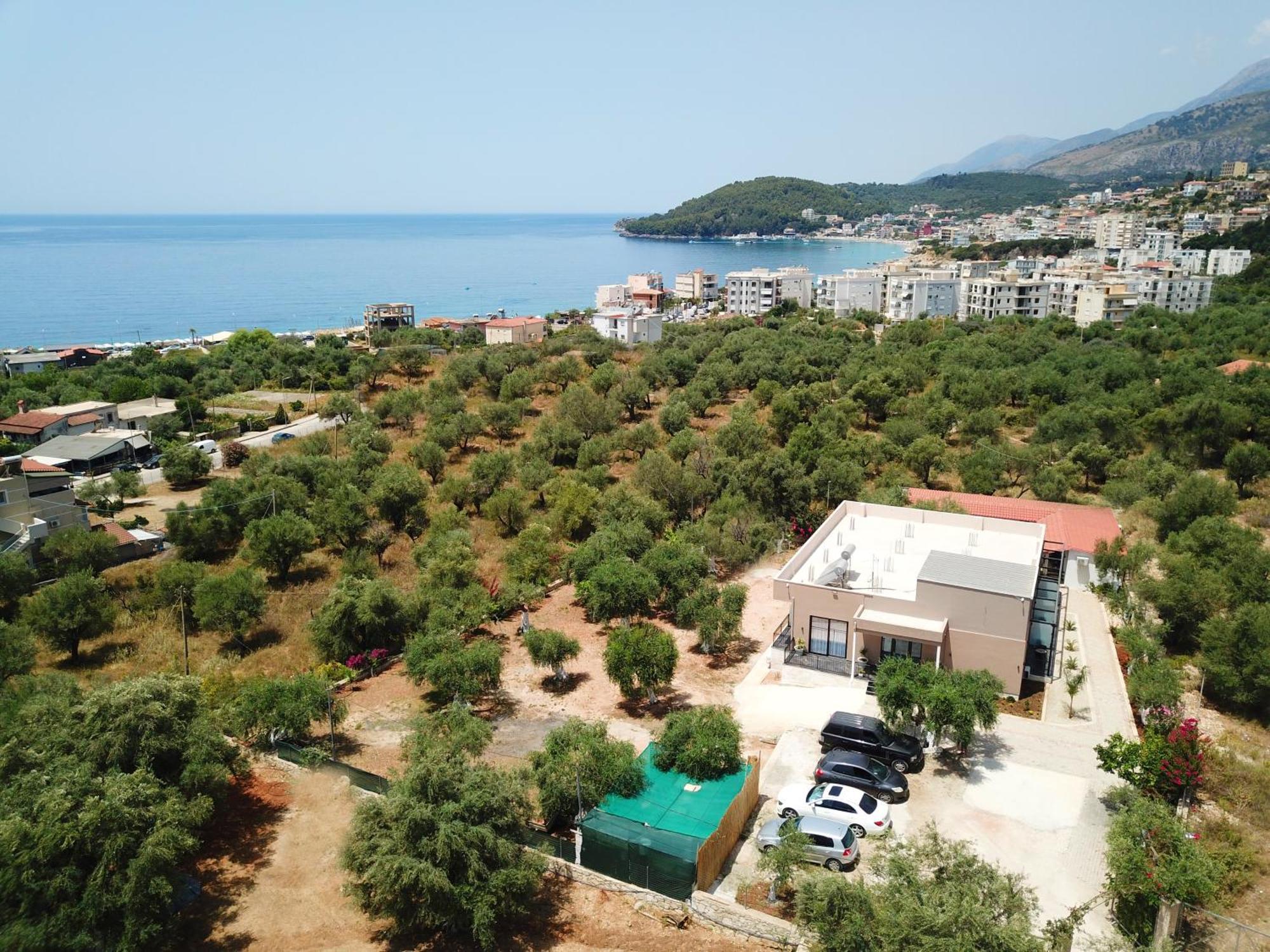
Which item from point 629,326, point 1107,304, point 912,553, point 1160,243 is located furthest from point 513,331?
point 1160,243

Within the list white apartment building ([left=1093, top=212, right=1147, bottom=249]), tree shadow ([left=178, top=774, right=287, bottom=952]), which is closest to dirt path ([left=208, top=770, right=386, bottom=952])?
tree shadow ([left=178, top=774, right=287, bottom=952])

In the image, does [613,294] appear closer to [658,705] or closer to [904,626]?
[904,626]

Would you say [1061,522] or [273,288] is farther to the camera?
[273,288]

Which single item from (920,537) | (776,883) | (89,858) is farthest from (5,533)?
(920,537)

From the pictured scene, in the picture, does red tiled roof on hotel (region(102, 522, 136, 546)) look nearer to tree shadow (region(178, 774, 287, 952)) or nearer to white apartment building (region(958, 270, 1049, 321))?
tree shadow (region(178, 774, 287, 952))

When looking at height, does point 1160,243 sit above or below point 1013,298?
above
